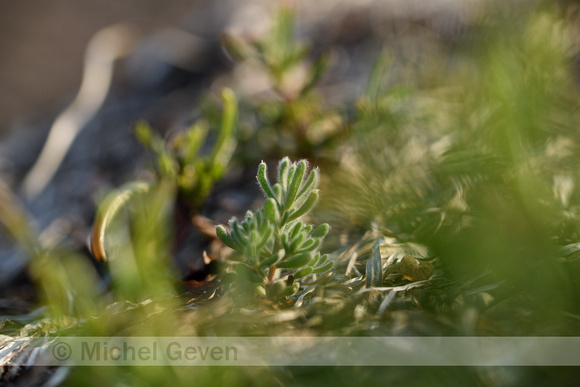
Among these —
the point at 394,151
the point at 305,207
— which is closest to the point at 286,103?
the point at 394,151

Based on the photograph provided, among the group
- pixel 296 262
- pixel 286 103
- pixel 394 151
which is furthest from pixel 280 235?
pixel 286 103

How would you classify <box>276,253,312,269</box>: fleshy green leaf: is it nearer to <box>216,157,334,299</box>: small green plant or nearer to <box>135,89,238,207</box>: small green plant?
<box>216,157,334,299</box>: small green plant

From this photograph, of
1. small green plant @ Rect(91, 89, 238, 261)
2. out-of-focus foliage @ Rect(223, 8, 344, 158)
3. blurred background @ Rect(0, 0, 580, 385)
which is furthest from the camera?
out-of-focus foliage @ Rect(223, 8, 344, 158)

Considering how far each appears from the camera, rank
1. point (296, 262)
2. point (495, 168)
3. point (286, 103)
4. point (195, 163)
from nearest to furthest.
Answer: point (296, 262) < point (495, 168) < point (195, 163) < point (286, 103)

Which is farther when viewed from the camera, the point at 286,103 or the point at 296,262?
the point at 286,103

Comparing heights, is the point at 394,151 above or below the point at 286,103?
below

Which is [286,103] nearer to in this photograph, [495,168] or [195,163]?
[195,163]

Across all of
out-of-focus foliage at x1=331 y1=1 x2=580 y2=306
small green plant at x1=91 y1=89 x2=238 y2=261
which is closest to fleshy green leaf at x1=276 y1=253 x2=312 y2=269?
out-of-focus foliage at x1=331 y1=1 x2=580 y2=306

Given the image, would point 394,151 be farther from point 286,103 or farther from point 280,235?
point 280,235

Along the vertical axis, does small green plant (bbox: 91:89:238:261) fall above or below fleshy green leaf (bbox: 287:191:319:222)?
above

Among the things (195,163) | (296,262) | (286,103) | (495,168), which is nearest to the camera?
A: (296,262)
